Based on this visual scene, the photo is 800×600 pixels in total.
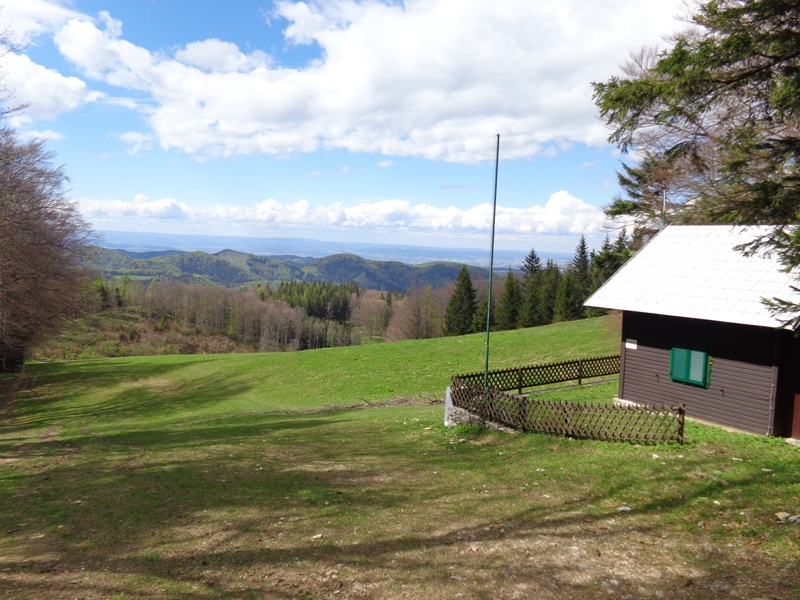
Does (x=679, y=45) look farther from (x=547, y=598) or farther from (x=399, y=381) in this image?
(x=399, y=381)

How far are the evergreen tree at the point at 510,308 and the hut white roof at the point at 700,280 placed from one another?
56.4 meters

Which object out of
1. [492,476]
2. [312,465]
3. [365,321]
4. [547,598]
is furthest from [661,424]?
[365,321]

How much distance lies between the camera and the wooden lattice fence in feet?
42.6

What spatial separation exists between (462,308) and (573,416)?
210 ft

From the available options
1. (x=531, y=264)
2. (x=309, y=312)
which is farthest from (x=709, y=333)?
(x=309, y=312)

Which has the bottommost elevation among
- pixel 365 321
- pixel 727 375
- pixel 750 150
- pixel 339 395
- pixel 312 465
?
pixel 365 321

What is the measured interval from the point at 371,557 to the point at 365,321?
129457 mm

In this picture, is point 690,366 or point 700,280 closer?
point 690,366

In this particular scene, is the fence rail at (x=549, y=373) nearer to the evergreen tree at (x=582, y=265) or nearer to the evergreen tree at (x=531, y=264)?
the evergreen tree at (x=582, y=265)

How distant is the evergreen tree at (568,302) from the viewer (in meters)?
66.4

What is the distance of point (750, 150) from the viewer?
27.5ft

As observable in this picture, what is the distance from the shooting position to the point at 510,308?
76.2m

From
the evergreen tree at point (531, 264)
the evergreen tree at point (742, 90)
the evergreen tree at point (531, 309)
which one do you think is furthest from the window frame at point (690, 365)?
the evergreen tree at point (531, 264)

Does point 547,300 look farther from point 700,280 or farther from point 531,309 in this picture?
point 700,280
